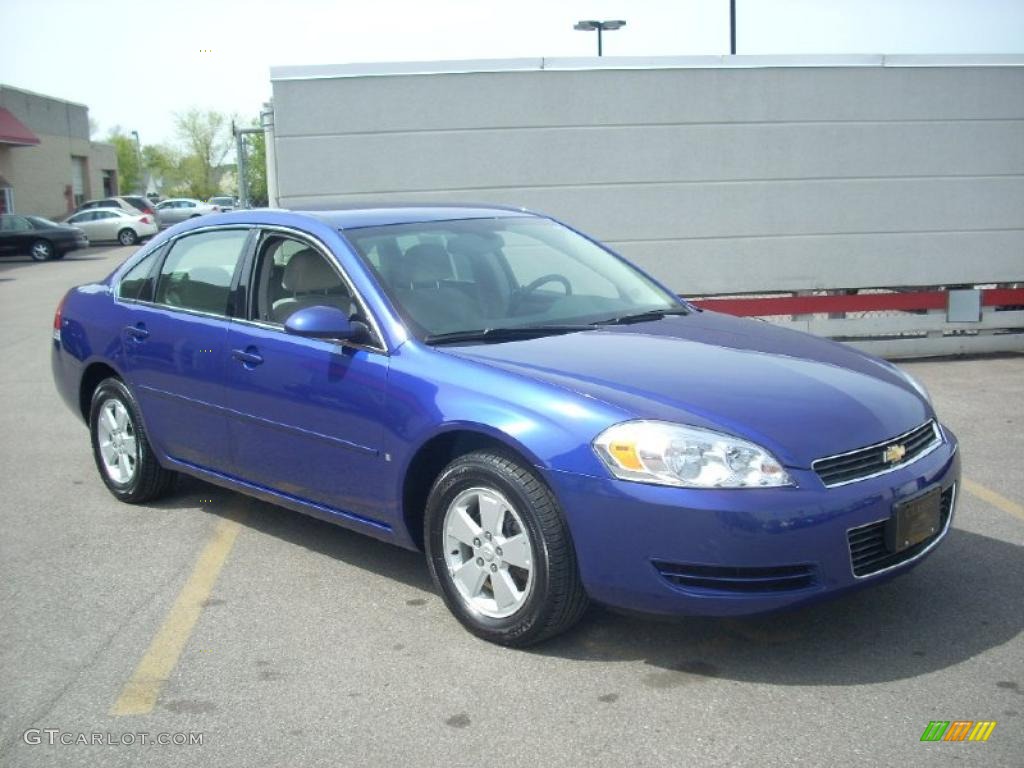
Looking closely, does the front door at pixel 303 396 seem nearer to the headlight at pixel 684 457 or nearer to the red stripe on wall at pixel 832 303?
the headlight at pixel 684 457

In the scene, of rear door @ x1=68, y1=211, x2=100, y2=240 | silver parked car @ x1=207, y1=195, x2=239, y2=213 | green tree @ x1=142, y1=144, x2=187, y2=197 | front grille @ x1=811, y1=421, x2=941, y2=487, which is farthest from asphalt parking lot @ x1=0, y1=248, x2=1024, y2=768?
green tree @ x1=142, y1=144, x2=187, y2=197

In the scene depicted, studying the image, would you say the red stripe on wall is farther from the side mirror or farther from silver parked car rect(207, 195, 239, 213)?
silver parked car rect(207, 195, 239, 213)

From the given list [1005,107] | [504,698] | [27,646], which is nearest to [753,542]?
[504,698]

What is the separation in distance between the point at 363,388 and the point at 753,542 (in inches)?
67.2

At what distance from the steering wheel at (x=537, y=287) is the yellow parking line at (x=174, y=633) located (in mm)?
1775

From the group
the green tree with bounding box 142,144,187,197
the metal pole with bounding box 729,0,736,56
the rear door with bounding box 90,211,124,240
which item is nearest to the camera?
the metal pole with bounding box 729,0,736,56

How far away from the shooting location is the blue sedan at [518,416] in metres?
3.81

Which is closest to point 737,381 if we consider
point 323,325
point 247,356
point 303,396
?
point 323,325

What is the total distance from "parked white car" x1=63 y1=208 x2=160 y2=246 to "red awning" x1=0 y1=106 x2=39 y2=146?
503cm

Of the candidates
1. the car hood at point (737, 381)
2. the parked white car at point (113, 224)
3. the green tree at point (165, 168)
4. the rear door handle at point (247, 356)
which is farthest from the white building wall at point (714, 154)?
the green tree at point (165, 168)

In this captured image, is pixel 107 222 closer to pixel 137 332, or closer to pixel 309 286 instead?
pixel 137 332

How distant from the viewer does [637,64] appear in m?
10.7

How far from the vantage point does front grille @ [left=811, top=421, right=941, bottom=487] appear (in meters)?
3.87

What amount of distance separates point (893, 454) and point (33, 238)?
32822 millimetres
